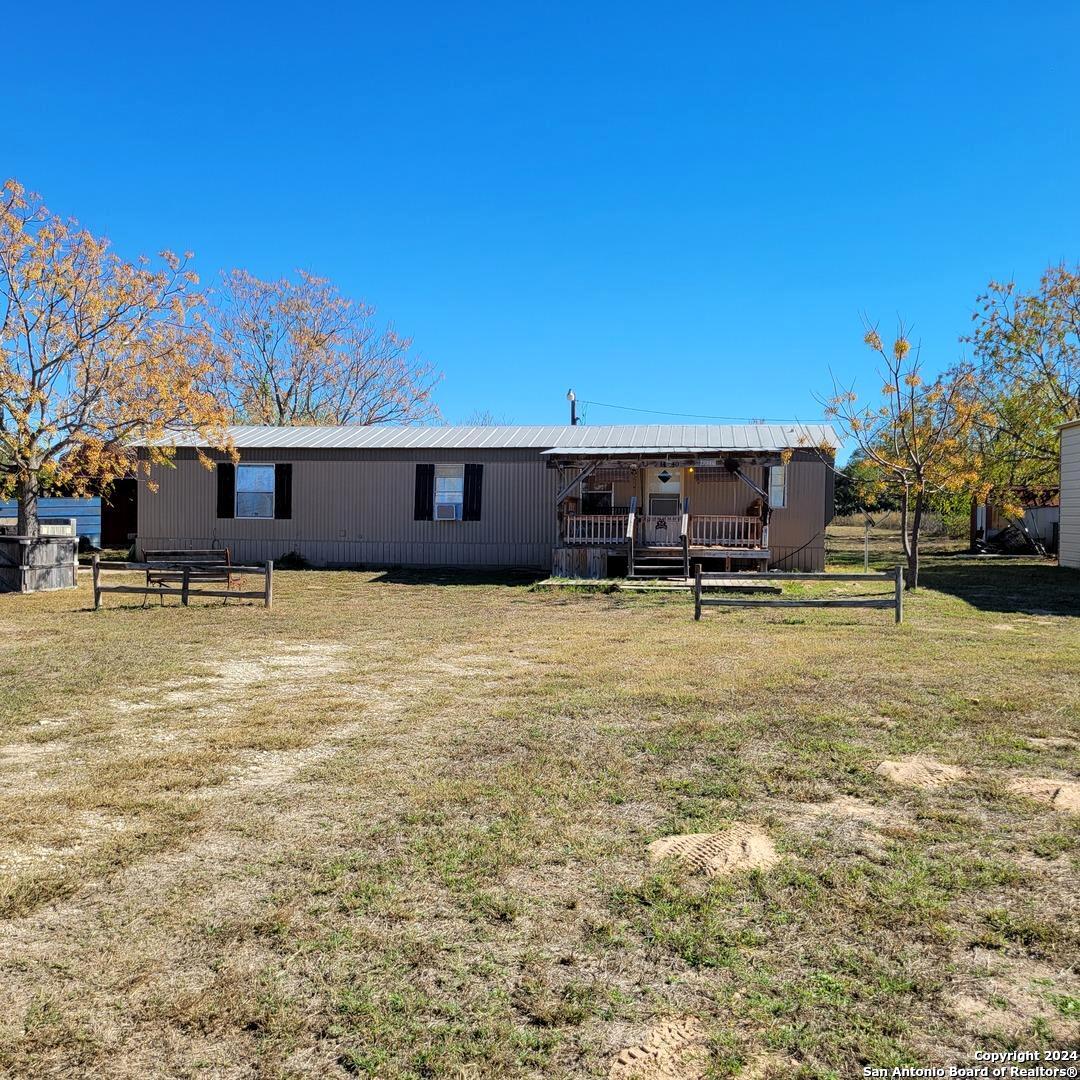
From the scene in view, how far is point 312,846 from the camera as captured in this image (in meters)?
3.82

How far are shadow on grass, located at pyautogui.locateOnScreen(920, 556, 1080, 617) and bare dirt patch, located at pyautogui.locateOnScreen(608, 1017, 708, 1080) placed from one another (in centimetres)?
1211

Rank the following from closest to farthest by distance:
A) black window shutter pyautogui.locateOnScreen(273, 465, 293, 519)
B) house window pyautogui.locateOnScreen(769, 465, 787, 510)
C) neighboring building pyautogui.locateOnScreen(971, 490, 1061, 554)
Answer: house window pyautogui.locateOnScreen(769, 465, 787, 510)
black window shutter pyautogui.locateOnScreen(273, 465, 293, 519)
neighboring building pyautogui.locateOnScreen(971, 490, 1061, 554)

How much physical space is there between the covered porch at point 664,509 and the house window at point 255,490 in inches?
317

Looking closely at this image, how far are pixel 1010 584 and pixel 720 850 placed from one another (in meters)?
15.8

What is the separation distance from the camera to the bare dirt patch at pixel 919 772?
466cm

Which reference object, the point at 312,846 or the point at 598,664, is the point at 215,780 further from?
the point at 598,664

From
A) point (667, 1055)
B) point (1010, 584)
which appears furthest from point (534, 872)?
point (1010, 584)

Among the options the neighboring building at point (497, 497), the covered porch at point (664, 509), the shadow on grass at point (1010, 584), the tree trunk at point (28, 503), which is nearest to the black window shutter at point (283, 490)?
the neighboring building at point (497, 497)

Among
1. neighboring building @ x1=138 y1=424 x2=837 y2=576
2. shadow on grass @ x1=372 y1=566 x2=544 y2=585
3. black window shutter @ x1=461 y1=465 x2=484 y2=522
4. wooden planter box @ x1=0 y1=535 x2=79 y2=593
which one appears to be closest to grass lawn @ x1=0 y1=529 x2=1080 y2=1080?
wooden planter box @ x1=0 y1=535 x2=79 y2=593

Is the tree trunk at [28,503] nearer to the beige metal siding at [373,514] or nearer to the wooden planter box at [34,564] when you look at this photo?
the wooden planter box at [34,564]

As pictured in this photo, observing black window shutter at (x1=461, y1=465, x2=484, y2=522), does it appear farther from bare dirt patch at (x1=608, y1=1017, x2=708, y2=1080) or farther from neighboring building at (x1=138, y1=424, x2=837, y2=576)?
bare dirt patch at (x1=608, y1=1017, x2=708, y2=1080)

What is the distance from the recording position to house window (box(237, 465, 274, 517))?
22.1 m

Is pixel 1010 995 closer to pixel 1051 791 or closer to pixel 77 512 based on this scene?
pixel 1051 791

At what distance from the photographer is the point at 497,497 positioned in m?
21.2
